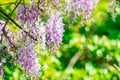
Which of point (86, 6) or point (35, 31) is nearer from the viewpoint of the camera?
point (35, 31)

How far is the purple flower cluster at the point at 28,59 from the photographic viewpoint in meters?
3.38

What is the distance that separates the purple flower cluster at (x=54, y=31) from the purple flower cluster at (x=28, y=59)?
0.42ft

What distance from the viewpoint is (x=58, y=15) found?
3393 millimetres

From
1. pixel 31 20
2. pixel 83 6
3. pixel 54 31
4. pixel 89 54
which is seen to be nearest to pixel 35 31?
pixel 31 20

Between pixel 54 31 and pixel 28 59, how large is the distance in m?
0.25

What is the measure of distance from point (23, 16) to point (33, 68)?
0.37 metres

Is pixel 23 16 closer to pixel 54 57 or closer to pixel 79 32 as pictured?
pixel 54 57

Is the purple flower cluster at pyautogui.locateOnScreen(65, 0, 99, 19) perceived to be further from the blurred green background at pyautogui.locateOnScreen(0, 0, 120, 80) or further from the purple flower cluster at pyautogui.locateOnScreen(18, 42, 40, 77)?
the blurred green background at pyautogui.locateOnScreen(0, 0, 120, 80)

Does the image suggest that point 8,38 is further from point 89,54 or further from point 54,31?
point 89,54

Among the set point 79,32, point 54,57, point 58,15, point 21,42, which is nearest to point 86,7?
point 58,15

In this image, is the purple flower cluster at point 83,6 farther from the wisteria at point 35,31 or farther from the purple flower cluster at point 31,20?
the purple flower cluster at point 31,20

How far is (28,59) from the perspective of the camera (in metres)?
3.53

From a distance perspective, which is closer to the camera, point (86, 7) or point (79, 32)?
point (86, 7)

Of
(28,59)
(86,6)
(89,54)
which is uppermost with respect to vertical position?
(89,54)
